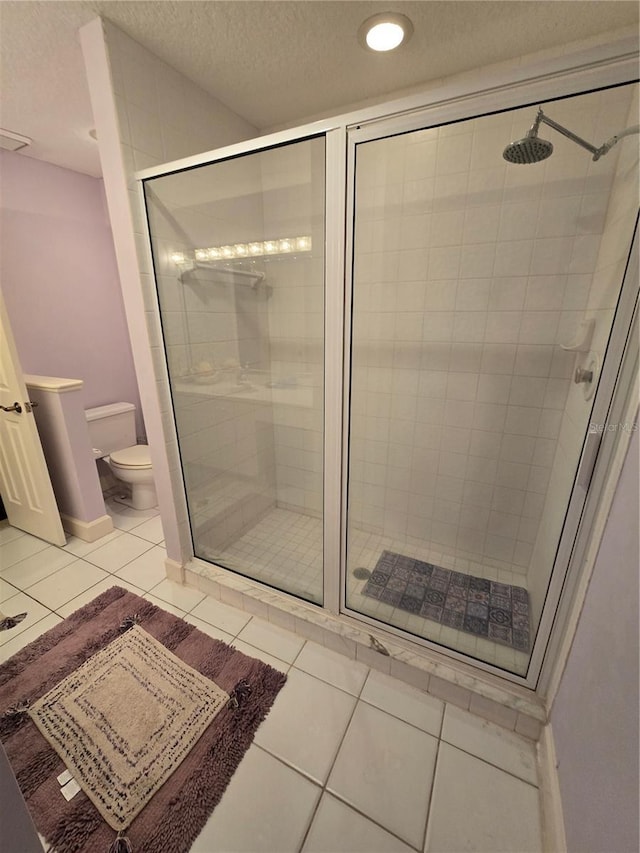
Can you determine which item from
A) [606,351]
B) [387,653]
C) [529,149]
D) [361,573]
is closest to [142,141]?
[529,149]

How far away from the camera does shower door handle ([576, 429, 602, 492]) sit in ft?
3.26

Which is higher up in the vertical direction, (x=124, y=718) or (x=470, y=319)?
(x=470, y=319)

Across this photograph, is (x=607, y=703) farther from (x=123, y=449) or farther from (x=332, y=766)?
(x=123, y=449)

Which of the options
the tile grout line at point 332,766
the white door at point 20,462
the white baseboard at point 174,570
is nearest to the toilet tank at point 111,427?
the white door at point 20,462

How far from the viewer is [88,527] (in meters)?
2.21

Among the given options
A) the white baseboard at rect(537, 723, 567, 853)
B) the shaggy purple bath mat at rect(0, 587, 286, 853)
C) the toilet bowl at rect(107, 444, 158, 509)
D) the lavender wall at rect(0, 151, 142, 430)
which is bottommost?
the shaggy purple bath mat at rect(0, 587, 286, 853)

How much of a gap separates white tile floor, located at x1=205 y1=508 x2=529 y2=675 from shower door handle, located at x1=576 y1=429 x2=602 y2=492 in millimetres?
734

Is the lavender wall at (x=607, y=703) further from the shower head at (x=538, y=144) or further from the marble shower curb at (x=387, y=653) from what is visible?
the shower head at (x=538, y=144)

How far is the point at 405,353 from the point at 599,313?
0.83 m

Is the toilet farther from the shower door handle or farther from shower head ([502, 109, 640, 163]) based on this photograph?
shower head ([502, 109, 640, 163])

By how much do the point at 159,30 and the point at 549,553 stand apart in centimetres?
241

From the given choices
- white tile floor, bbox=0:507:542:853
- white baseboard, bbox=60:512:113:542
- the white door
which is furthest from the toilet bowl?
white tile floor, bbox=0:507:542:853

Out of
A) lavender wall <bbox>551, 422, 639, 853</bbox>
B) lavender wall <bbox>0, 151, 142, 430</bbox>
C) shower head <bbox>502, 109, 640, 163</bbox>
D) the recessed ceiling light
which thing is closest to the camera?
lavender wall <bbox>551, 422, 639, 853</bbox>

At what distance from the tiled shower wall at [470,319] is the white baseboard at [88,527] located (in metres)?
1.67
